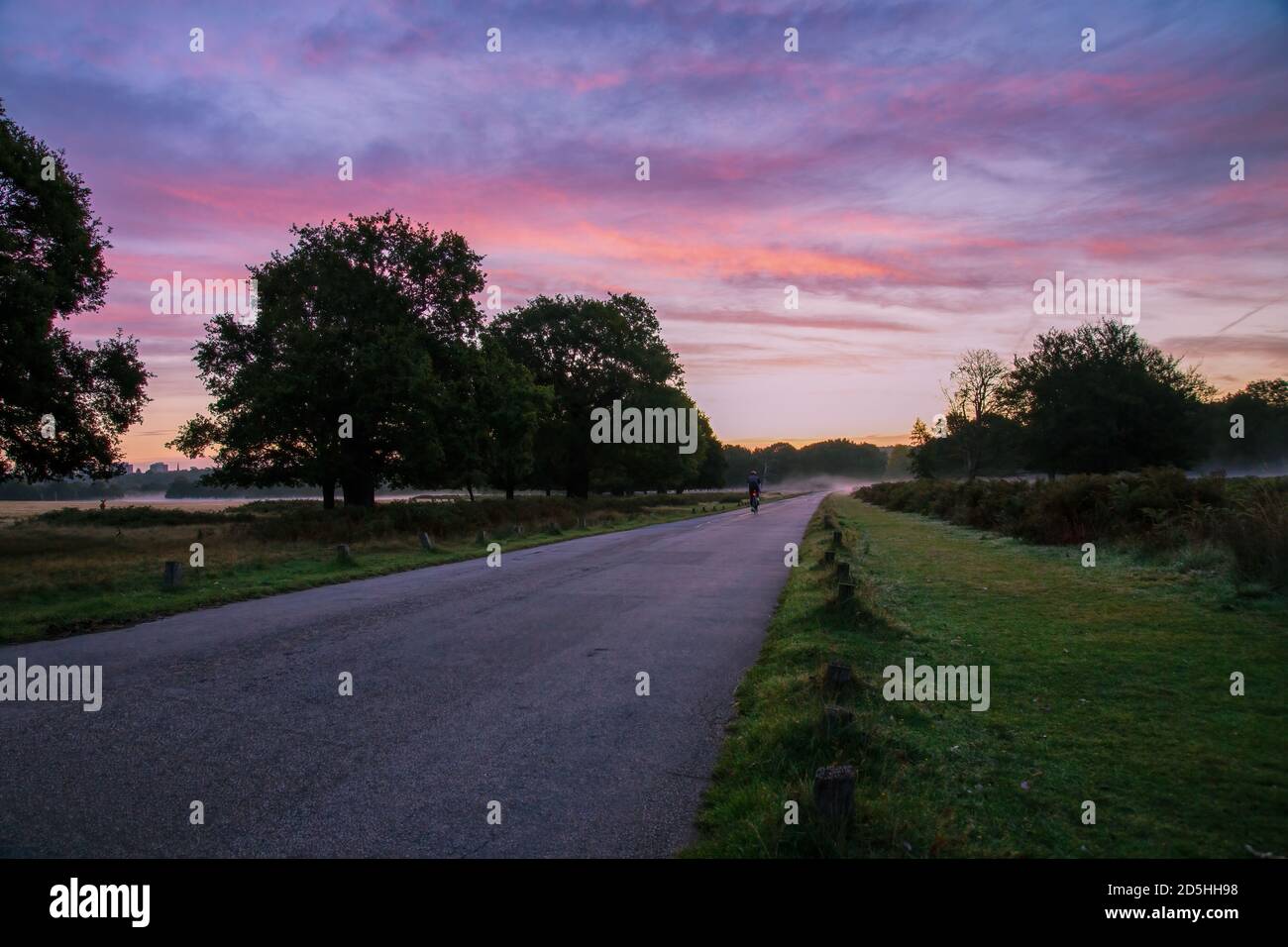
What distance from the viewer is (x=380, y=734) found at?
235 inches

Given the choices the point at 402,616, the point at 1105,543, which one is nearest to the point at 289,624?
the point at 402,616

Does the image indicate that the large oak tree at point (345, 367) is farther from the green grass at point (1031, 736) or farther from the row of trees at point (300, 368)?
the green grass at point (1031, 736)

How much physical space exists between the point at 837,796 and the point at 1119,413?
46482mm

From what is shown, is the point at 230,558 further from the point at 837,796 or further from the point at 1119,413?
the point at 1119,413

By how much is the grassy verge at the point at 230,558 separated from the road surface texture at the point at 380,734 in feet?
4.90

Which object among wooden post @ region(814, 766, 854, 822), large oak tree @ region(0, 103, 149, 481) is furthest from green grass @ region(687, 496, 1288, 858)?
large oak tree @ region(0, 103, 149, 481)

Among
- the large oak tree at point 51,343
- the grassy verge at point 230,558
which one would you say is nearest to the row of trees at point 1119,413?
the grassy verge at point 230,558

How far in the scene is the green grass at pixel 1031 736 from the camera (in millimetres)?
4012

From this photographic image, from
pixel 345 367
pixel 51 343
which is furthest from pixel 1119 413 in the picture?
pixel 51 343

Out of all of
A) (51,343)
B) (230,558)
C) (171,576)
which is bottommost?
(230,558)

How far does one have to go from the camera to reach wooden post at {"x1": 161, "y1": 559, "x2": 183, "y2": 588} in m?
14.0

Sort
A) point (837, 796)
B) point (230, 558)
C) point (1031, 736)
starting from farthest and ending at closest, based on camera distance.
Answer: point (230, 558), point (1031, 736), point (837, 796)

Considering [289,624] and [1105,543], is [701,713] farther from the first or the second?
[1105,543]

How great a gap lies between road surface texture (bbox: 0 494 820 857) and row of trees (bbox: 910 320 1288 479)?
36.6 metres
